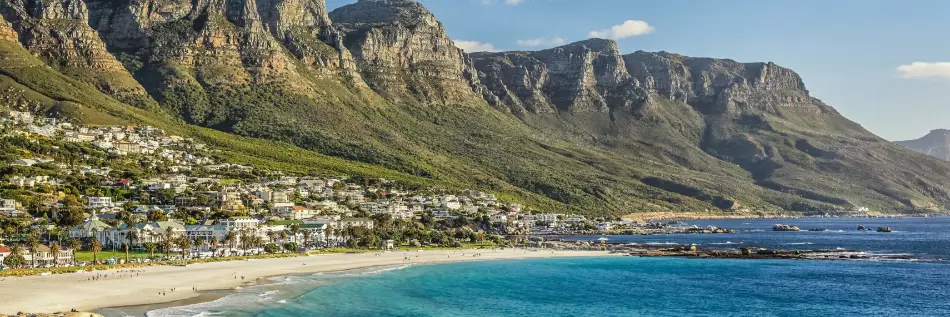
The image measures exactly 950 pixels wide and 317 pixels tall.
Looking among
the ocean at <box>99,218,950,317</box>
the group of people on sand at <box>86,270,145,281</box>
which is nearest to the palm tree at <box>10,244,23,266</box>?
the group of people on sand at <box>86,270,145,281</box>

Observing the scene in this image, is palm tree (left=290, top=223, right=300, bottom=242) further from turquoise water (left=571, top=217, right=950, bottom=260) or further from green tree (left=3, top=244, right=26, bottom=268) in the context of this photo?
turquoise water (left=571, top=217, right=950, bottom=260)

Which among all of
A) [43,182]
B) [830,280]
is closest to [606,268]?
[830,280]

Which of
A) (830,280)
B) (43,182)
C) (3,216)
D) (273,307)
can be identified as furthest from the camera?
(43,182)

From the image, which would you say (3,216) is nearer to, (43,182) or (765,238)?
(43,182)

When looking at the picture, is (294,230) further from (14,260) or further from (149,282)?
(149,282)

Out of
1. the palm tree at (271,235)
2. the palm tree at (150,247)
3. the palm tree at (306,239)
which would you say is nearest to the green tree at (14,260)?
the palm tree at (150,247)

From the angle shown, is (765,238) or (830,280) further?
(765,238)

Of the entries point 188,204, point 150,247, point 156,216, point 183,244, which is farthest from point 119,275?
point 188,204
